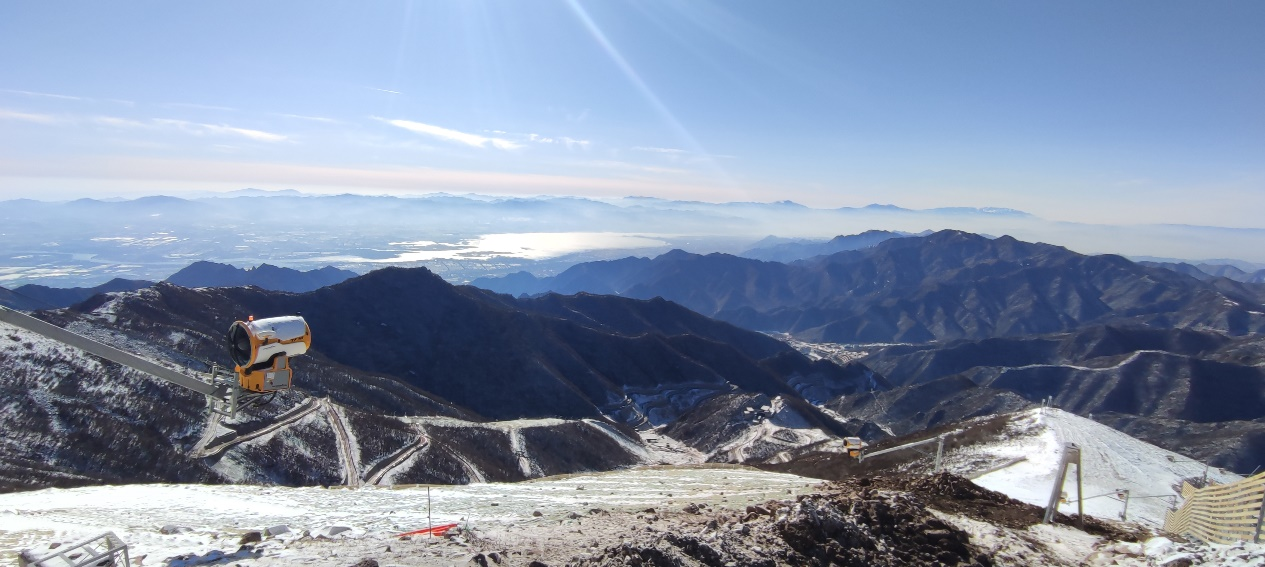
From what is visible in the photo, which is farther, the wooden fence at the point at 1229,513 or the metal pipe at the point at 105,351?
the wooden fence at the point at 1229,513

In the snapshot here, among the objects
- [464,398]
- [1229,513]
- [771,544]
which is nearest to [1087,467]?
[1229,513]

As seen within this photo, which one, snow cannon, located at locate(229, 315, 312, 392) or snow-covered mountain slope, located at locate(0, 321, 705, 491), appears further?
snow-covered mountain slope, located at locate(0, 321, 705, 491)

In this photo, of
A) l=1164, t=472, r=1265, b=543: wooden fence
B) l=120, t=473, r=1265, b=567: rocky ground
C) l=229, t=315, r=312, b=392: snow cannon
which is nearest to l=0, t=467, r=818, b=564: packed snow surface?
l=120, t=473, r=1265, b=567: rocky ground

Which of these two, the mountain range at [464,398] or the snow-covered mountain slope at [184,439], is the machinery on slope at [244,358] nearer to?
the mountain range at [464,398]

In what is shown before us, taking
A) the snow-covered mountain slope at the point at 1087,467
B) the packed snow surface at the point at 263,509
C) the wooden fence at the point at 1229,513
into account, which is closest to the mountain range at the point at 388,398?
the packed snow surface at the point at 263,509

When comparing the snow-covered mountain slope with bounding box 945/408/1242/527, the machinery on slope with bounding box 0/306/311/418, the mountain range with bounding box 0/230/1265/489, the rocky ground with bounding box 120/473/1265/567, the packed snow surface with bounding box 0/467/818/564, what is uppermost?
the machinery on slope with bounding box 0/306/311/418

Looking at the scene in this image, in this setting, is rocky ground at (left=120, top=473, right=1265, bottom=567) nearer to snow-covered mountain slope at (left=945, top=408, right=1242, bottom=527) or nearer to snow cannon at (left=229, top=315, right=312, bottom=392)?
snow cannon at (left=229, top=315, right=312, bottom=392)

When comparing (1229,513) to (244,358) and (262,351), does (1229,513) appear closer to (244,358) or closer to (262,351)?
(262,351)
